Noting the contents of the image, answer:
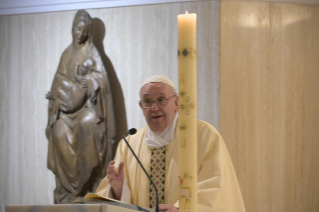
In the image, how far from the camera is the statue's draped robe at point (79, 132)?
16.0 ft

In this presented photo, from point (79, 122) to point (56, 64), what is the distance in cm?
113

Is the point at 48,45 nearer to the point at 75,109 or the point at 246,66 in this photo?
the point at 75,109

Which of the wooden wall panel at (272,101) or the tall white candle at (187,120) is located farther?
the wooden wall panel at (272,101)

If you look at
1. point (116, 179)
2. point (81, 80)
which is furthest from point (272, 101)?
point (116, 179)

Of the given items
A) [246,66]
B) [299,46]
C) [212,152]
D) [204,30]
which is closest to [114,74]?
[204,30]

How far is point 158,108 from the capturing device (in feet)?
7.68

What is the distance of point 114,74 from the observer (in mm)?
5242

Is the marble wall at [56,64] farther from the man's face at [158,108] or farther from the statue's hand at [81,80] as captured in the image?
the man's face at [158,108]

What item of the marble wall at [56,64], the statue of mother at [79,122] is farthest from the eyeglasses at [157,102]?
the statue of mother at [79,122]

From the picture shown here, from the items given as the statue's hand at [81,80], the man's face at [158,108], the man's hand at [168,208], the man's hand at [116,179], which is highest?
the statue's hand at [81,80]

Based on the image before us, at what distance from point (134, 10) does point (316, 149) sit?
3028 mm

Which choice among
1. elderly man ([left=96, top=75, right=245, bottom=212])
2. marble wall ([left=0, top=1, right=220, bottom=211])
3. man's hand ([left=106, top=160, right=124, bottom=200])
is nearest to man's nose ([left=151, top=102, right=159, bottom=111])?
elderly man ([left=96, top=75, right=245, bottom=212])

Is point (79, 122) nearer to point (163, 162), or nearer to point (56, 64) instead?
point (56, 64)

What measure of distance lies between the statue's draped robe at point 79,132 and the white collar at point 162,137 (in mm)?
2424
